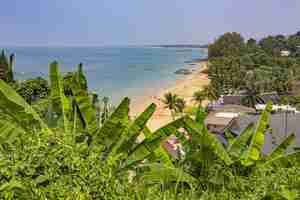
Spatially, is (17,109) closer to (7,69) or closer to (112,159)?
(112,159)

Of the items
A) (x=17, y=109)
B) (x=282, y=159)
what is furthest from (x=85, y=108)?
(x=282, y=159)

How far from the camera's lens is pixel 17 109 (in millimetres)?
7664

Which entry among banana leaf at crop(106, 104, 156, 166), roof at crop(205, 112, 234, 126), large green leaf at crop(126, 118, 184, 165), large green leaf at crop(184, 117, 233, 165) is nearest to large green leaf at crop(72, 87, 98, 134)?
banana leaf at crop(106, 104, 156, 166)

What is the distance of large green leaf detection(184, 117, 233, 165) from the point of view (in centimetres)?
856

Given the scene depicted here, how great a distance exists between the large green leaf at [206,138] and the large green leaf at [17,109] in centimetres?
316

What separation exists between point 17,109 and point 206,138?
3.96 metres

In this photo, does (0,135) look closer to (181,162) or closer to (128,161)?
(128,161)

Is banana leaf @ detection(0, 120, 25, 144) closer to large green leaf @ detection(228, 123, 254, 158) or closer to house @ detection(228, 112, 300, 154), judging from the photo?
large green leaf @ detection(228, 123, 254, 158)

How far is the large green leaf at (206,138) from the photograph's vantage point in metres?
8.56

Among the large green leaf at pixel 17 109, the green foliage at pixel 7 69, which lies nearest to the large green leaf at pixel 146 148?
the large green leaf at pixel 17 109

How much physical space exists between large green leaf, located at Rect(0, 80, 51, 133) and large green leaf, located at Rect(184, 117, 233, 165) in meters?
3.16

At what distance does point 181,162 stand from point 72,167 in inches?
183

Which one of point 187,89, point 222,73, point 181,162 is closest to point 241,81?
point 222,73

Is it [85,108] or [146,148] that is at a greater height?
[85,108]
